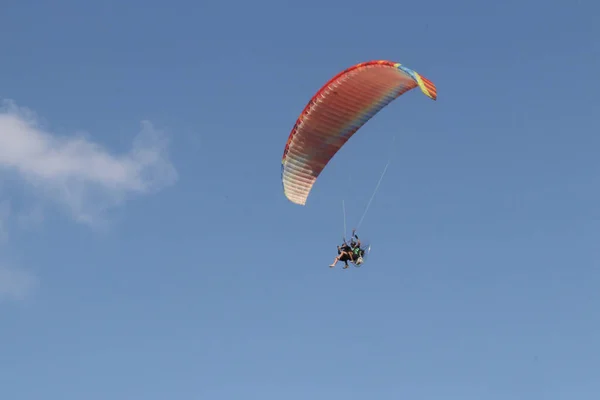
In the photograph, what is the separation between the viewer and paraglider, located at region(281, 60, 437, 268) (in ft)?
133

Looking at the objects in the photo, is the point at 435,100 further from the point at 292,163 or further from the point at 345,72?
the point at 292,163

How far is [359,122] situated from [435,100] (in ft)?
28.1

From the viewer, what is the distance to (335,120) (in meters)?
43.0

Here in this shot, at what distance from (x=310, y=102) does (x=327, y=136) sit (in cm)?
215

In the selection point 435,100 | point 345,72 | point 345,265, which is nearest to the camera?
point 435,100

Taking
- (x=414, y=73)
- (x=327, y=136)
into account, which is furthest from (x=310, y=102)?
(x=414, y=73)

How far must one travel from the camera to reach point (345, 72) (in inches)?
1585

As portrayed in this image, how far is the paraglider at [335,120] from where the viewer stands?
40.7 meters

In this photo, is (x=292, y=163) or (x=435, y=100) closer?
(x=435, y=100)

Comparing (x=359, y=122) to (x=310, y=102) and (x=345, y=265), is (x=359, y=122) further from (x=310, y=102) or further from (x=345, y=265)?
(x=345, y=265)

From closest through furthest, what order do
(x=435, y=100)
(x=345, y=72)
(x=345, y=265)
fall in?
1. (x=435, y=100)
2. (x=345, y=72)
3. (x=345, y=265)

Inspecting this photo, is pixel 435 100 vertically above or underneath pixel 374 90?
underneath

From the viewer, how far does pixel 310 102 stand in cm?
4194

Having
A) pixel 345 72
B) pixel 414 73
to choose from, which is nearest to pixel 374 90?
pixel 345 72
